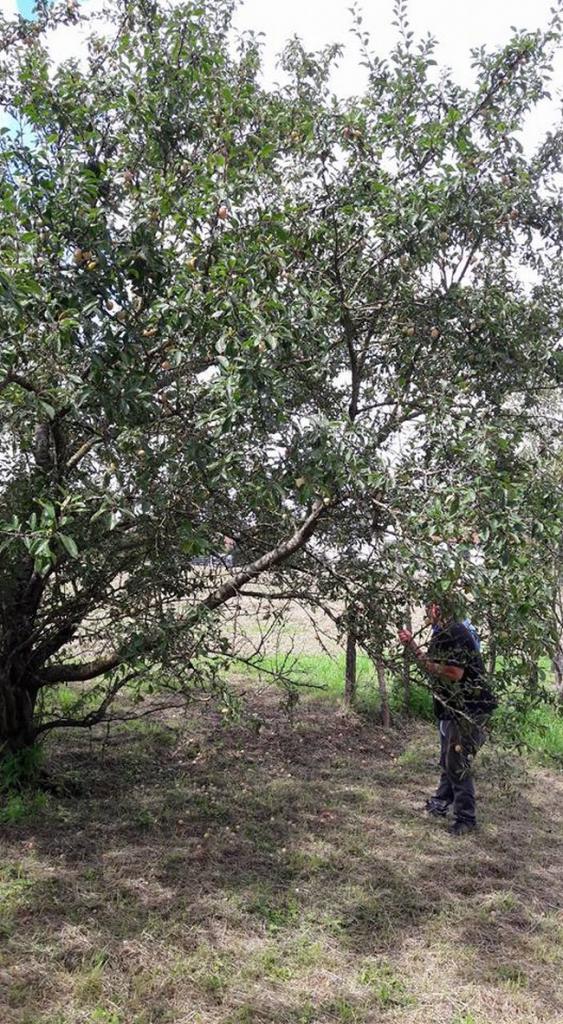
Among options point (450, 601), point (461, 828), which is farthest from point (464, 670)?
point (450, 601)

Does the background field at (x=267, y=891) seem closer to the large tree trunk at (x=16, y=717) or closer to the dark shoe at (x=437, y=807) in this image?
the dark shoe at (x=437, y=807)

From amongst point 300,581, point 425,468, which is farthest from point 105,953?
point 425,468

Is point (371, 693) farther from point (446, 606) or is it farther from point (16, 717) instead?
point (446, 606)

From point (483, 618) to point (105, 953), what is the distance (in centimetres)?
220

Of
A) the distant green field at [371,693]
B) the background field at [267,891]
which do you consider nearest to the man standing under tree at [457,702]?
the background field at [267,891]

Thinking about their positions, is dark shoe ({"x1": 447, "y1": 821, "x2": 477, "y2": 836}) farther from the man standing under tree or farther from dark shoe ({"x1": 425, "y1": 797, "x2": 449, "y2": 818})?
dark shoe ({"x1": 425, "y1": 797, "x2": 449, "y2": 818})

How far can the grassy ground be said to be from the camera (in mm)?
3229

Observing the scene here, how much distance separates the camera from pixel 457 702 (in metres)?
4.54

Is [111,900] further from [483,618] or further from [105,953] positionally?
[483,618]

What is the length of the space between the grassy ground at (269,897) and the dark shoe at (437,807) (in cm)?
12

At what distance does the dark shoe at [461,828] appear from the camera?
5156 millimetres

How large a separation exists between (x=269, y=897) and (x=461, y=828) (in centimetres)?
167

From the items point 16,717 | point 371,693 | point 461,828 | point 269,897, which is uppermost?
point 371,693

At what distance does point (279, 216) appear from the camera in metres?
3.27
